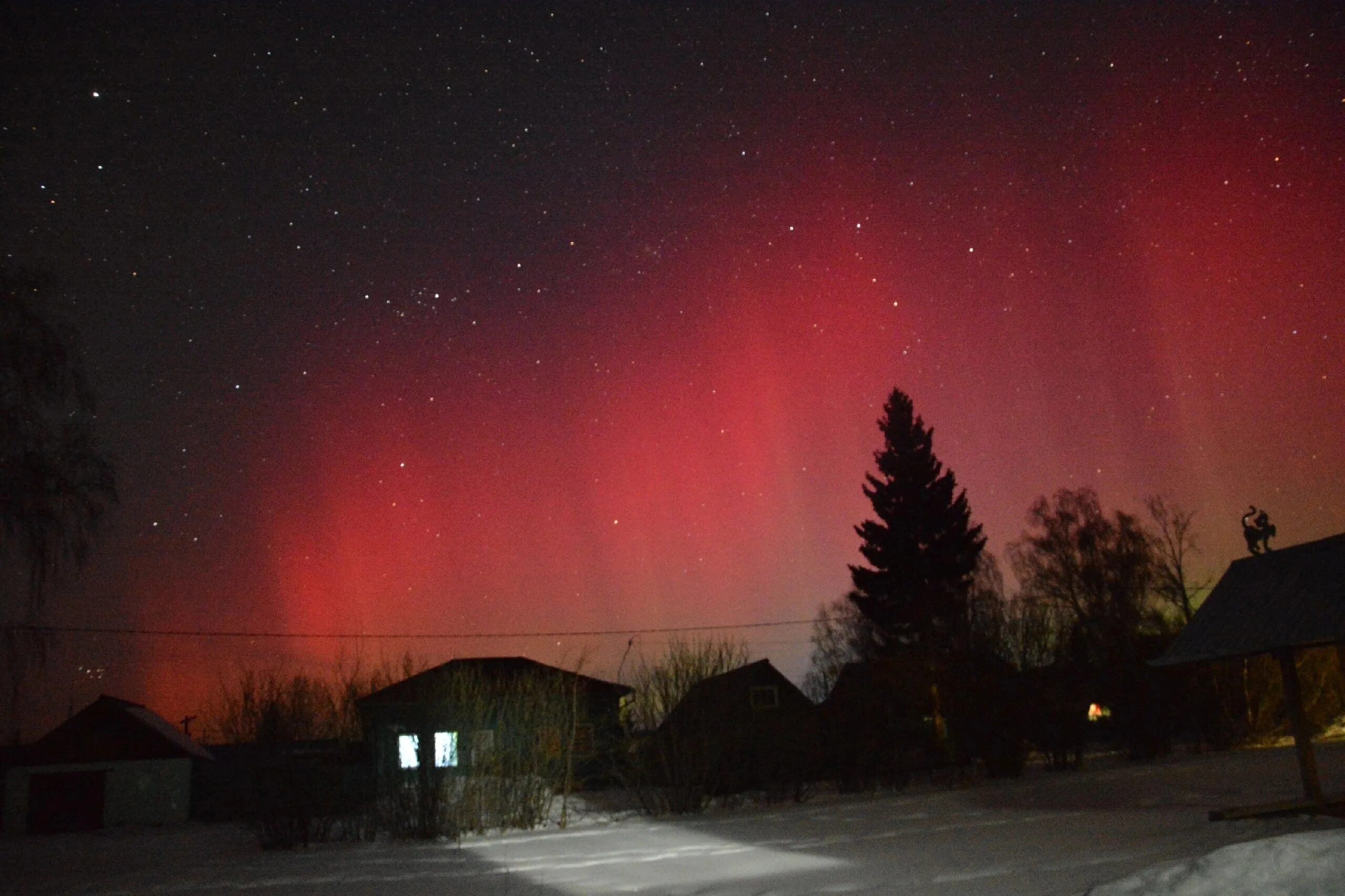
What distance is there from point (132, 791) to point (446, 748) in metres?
24.2

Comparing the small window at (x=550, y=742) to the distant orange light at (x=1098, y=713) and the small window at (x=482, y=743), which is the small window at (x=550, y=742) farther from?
the distant orange light at (x=1098, y=713)

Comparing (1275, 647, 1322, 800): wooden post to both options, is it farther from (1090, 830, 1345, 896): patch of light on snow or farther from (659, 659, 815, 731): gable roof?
(659, 659, 815, 731): gable roof

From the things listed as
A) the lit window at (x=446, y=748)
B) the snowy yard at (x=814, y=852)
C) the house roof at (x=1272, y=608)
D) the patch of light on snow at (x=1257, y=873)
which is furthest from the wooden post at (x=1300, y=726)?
the lit window at (x=446, y=748)

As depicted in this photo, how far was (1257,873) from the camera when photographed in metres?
6.84

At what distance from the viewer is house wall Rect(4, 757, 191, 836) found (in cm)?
3644

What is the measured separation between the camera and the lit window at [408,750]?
67.2 ft

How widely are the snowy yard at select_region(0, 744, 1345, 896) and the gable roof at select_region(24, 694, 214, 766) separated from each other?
1495 cm

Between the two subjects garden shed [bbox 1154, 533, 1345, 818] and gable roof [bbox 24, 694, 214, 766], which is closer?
garden shed [bbox 1154, 533, 1345, 818]

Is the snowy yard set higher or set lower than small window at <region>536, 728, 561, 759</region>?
lower

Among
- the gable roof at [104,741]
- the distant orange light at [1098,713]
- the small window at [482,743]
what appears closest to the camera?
the small window at [482,743]

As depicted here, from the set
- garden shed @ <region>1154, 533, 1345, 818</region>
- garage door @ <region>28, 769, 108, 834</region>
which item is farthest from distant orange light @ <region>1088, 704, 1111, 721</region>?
garage door @ <region>28, 769, 108, 834</region>

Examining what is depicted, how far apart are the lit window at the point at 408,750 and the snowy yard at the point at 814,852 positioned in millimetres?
1715

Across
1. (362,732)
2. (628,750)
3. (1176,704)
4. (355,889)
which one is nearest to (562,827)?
(628,750)

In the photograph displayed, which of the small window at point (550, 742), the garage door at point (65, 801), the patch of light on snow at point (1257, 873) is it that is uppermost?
the small window at point (550, 742)
